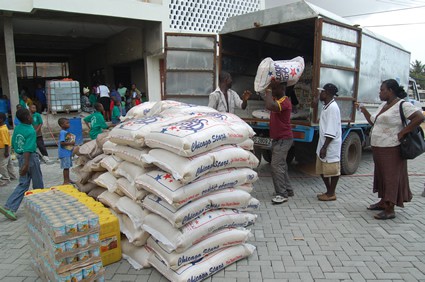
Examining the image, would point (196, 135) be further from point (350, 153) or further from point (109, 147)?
point (350, 153)

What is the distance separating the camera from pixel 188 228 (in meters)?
2.63

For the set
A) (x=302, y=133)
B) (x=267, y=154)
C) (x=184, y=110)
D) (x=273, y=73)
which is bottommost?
(x=267, y=154)

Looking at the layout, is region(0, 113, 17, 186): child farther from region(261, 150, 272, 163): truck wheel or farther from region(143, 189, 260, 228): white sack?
region(261, 150, 272, 163): truck wheel

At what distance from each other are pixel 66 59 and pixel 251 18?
18655 millimetres

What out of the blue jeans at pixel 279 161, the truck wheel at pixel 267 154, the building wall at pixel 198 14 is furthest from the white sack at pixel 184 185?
the building wall at pixel 198 14

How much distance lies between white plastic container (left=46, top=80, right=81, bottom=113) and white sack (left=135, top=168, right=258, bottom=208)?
1021 centimetres

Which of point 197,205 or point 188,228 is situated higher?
point 197,205

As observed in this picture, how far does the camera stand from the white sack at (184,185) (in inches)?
101

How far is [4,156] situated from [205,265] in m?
4.60

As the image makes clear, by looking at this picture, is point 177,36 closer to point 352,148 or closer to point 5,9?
point 352,148

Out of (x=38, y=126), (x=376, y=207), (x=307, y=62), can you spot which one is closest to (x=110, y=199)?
(x=376, y=207)

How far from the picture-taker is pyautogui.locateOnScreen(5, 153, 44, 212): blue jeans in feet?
13.5

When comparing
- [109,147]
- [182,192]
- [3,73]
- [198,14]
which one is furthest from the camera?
[3,73]

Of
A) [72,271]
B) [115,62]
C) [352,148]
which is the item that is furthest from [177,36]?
[115,62]
